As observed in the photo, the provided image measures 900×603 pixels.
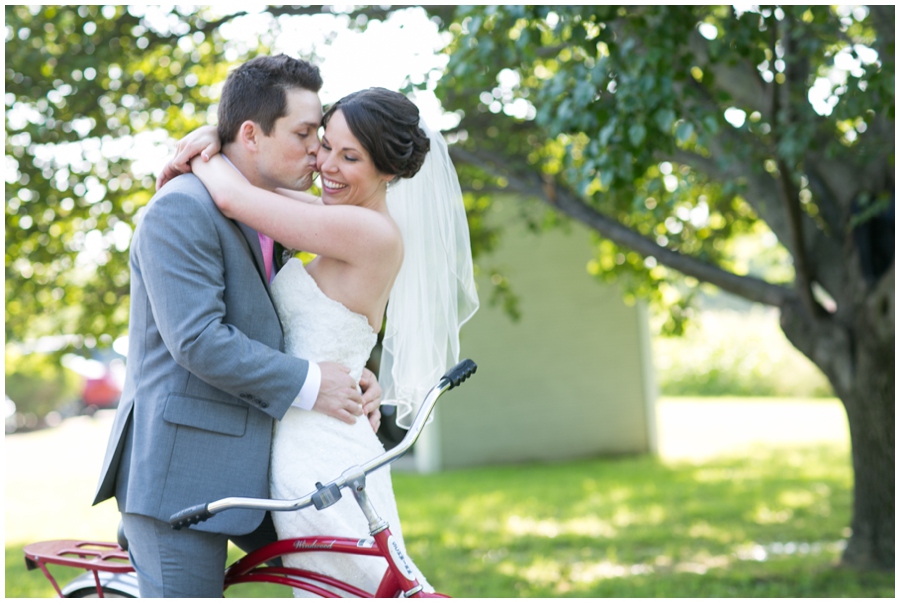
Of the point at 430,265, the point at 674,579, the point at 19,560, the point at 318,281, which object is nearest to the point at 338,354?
the point at 318,281

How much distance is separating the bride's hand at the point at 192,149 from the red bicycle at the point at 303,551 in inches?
34.2

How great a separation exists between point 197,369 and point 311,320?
0.36m

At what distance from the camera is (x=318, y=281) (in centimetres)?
248

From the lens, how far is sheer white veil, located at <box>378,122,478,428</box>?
2.90 metres

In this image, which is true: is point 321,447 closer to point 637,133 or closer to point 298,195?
point 298,195

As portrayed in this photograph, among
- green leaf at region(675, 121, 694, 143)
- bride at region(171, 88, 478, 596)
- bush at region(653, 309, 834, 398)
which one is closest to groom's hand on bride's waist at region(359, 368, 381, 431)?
bride at region(171, 88, 478, 596)

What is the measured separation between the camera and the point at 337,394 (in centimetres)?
238

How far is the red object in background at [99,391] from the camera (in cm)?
2088

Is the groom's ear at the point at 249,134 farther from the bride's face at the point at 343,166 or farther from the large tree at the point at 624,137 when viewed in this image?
the large tree at the point at 624,137

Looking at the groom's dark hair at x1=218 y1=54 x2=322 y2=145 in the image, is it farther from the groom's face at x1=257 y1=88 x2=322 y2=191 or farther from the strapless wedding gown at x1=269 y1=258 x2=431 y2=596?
→ the strapless wedding gown at x1=269 y1=258 x2=431 y2=596

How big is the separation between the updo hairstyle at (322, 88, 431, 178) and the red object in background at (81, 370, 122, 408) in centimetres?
1981

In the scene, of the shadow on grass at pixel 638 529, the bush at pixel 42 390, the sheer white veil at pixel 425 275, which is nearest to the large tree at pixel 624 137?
the shadow on grass at pixel 638 529

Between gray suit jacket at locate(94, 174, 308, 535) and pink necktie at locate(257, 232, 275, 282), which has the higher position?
pink necktie at locate(257, 232, 275, 282)

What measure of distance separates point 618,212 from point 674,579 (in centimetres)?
315
